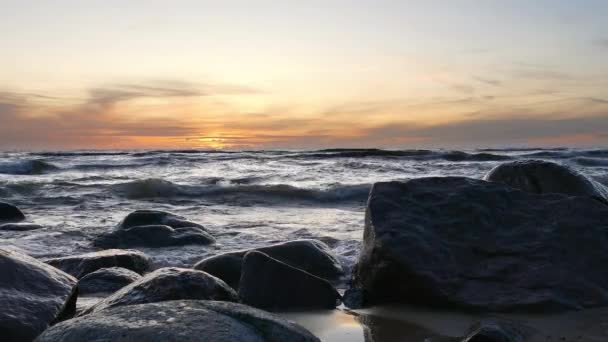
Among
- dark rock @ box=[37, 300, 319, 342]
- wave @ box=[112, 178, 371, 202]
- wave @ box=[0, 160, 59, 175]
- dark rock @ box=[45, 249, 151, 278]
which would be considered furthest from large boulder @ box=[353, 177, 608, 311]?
wave @ box=[0, 160, 59, 175]

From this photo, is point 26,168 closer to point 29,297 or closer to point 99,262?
point 99,262

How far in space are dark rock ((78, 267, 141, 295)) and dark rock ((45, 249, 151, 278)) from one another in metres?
0.41

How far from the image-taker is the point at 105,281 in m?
4.05

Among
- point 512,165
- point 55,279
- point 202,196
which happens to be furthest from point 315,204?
point 55,279

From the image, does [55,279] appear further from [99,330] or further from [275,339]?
[275,339]

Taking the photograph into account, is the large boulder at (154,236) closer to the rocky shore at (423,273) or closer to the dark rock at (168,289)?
the rocky shore at (423,273)

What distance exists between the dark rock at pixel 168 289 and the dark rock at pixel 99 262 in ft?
6.10

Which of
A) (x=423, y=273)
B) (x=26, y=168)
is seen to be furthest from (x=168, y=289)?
(x=26, y=168)

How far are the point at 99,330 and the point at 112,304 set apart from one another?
0.81 metres

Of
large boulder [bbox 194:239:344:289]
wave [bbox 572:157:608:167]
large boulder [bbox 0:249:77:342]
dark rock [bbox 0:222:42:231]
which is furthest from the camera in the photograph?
wave [bbox 572:157:608:167]

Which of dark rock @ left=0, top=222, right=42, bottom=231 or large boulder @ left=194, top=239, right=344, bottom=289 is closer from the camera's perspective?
large boulder @ left=194, top=239, right=344, bottom=289

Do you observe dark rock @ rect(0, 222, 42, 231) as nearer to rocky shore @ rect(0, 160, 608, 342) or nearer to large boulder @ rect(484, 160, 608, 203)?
rocky shore @ rect(0, 160, 608, 342)

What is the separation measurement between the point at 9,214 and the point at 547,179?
6.93m

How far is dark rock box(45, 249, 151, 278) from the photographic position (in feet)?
14.9
